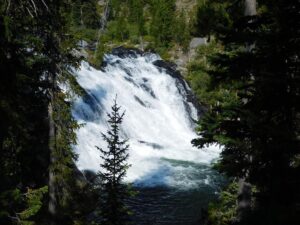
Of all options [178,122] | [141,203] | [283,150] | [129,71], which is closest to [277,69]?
[283,150]

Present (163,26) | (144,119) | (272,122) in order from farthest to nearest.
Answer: (163,26)
(144,119)
(272,122)

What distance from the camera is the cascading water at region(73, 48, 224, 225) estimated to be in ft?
87.6

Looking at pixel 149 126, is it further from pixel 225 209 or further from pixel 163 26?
pixel 163 26

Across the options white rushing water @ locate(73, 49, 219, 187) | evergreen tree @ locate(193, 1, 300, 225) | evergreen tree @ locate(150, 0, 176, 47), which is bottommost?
evergreen tree @ locate(193, 1, 300, 225)

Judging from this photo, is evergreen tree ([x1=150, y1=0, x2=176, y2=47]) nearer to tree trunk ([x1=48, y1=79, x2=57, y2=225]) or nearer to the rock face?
the rock face

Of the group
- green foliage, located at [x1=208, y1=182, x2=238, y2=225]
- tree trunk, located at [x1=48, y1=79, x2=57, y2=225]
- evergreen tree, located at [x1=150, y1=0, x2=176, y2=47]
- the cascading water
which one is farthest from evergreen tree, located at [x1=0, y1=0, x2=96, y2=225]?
evergreen tree, located at [x1=150, y1=0, x2=176, y2=47]

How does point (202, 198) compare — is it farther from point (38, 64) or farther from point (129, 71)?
point (129, 71)

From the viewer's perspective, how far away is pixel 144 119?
39188mm

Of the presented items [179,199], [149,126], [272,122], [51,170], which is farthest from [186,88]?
[272,122]

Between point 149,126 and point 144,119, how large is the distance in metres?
0.95

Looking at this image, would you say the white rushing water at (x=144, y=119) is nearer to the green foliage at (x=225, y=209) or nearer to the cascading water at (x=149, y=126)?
the cascading water at (x=149, y=126)

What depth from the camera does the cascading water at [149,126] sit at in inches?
1051

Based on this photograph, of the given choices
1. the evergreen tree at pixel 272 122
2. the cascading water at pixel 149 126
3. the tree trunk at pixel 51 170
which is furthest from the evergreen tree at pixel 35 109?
the evergreen tree at pixel 272 122

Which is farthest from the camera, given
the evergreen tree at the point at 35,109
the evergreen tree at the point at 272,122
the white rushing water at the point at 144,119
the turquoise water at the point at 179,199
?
the white rushing water at the point at 144,119
